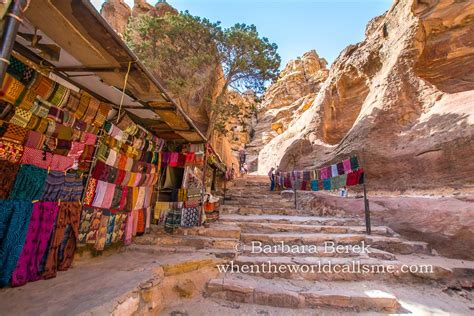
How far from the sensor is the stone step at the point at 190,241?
4797 millimetres

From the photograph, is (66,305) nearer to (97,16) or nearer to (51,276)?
(51,276)

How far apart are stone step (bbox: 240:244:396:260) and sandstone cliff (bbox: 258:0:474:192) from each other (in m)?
2.57

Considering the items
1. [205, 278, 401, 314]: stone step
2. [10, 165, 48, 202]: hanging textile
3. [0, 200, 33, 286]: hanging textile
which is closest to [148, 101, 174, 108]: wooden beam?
[10, 165, 48, 202]: hanging textile

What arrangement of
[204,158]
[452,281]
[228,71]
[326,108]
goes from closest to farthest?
[452,281] < [204,158] < [228,71] < [326,108]

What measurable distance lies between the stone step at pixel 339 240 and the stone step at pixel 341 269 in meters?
0.68

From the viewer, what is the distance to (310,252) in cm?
469

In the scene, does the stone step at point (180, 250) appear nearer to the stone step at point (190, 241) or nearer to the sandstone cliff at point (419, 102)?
the stone step at point (190, 241)

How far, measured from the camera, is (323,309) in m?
3.26

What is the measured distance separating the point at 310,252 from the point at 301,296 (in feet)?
4.87

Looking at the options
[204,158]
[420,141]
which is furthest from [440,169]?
[204,158]

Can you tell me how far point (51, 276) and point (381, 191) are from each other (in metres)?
10.2

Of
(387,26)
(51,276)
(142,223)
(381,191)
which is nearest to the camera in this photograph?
(51,276)

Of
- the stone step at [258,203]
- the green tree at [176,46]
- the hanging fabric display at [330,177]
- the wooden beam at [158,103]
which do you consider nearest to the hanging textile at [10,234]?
the wooden beam at [158,103]

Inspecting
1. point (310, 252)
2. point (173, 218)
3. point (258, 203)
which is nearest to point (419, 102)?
point (258, 203)
